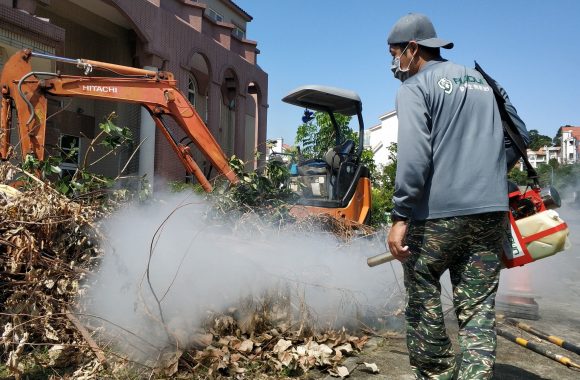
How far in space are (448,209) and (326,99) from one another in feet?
15.8

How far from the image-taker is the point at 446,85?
8.83 ft

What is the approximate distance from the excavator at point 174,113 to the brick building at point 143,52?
1.49 m

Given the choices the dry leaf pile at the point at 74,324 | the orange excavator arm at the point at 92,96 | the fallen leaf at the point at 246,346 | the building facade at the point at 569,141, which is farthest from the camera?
the building facade at the point at 569,141

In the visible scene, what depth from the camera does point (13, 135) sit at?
745cm

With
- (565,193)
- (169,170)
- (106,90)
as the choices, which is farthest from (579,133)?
(106,90)

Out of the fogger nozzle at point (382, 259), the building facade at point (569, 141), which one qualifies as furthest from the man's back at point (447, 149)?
the building facade at point (569, 141)

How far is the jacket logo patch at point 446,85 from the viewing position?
8.80ft

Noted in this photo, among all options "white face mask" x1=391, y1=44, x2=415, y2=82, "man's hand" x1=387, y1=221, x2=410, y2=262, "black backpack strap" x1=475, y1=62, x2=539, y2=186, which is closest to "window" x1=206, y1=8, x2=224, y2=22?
"white face mask" x1=391, y1=44, x2=415, y2=82

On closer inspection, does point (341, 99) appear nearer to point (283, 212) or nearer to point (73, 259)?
point (283, 212)

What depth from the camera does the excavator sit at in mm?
5793

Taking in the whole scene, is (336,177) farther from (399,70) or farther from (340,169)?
(399,70)

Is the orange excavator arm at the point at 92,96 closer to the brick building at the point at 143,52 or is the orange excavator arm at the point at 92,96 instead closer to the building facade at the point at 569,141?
the brick building at the point at 143,52

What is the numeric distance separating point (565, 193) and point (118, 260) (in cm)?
1769

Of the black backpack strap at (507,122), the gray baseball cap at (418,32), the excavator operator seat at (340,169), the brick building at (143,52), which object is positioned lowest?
the excavator operator seat at (340,169)
